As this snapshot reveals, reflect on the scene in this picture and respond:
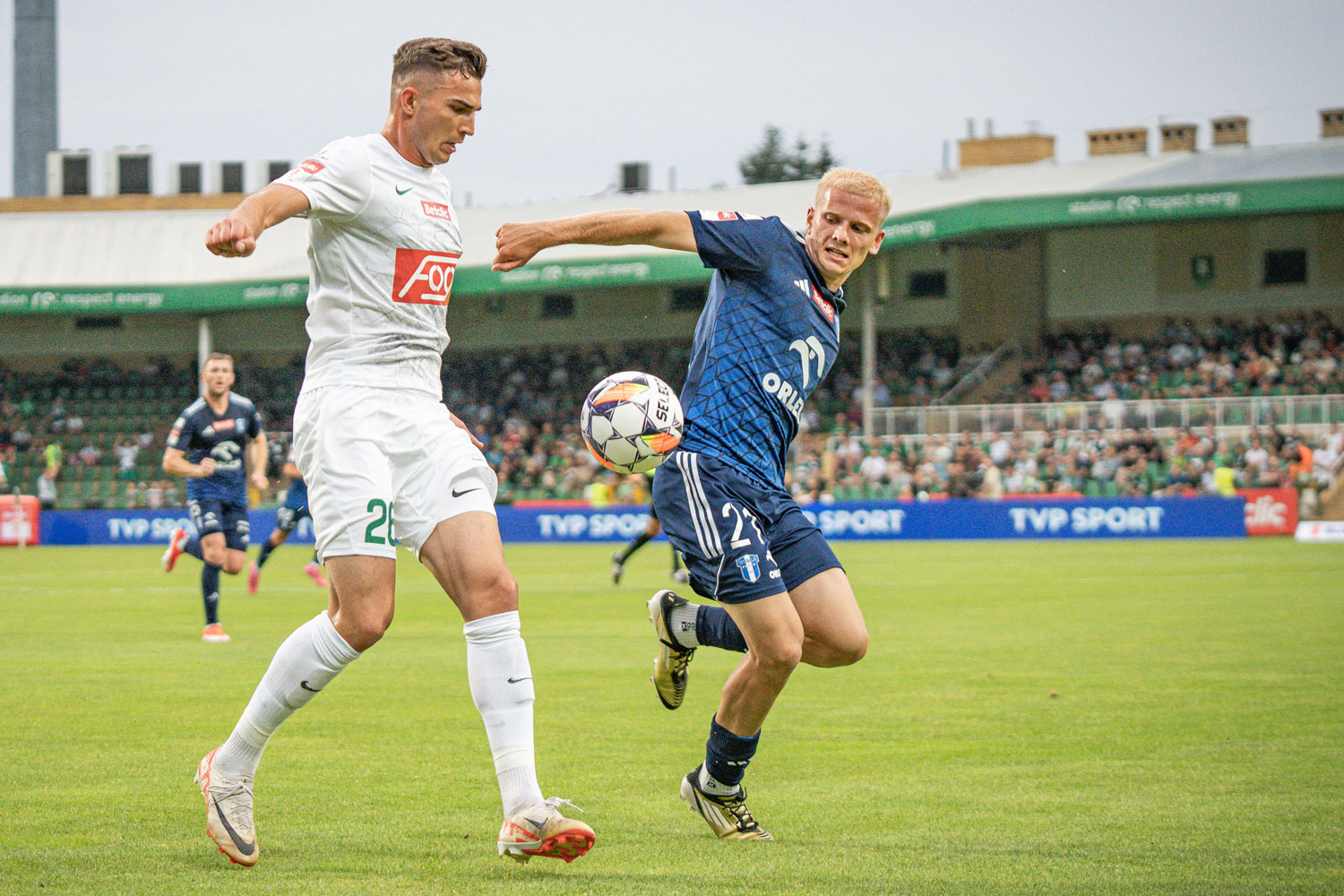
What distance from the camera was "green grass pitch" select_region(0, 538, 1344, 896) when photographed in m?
4.32

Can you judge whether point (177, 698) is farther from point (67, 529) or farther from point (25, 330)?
point (25, 330)

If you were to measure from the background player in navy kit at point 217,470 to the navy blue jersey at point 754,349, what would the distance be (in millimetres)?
7261

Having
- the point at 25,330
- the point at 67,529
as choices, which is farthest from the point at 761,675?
the point at 25,330

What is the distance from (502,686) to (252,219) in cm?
159

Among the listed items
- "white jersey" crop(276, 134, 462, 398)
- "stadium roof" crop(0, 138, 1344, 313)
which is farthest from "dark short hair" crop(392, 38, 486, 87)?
"stadium roof" crop(0, 138, 1344, 313)

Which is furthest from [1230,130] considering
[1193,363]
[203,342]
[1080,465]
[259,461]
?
[259,461]

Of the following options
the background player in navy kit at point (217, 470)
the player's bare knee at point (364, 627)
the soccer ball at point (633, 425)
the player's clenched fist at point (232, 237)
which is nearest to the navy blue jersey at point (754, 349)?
the soccer ball at point (633, 425)

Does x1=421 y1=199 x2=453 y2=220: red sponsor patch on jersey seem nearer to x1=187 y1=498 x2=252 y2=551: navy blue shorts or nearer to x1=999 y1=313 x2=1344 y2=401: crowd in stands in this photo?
x1=187 y1=498 x2=252 y2=551: navy blue shorts

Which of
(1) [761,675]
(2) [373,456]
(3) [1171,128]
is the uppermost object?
(3) [1171,128]

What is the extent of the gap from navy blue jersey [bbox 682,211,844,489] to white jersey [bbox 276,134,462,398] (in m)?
1.00

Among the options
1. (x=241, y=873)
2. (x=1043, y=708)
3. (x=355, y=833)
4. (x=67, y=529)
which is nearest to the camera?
(x=241, y=873)

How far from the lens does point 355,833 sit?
478 cm

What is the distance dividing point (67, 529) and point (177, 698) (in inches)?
1043

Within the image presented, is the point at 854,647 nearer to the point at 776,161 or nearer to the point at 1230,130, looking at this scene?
the point at 1230,130
